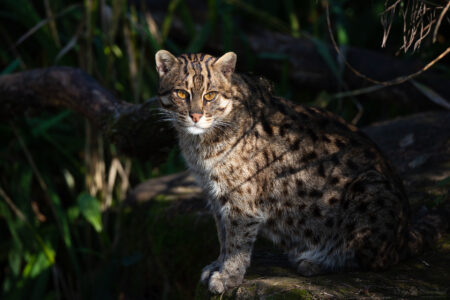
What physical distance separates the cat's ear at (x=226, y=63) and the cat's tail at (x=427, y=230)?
5.67ft

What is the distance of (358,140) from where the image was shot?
12.2ft

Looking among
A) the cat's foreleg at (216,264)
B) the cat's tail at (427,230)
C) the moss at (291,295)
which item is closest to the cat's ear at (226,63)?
the cat's foreleg at (216,264)

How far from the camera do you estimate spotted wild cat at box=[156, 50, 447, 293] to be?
343 cm

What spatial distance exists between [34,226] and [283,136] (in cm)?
375

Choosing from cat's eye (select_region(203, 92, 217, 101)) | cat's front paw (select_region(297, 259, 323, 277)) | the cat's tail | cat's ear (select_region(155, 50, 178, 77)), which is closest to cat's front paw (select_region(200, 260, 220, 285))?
cat's front paw (select_region(297, 259, 323, 277))

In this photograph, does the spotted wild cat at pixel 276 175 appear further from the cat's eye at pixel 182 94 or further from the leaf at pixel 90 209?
the leaf at pixel 90 209

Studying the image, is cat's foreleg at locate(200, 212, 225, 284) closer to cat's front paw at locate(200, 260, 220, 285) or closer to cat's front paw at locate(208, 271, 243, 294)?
cat's front paw at locate(200, 260, 220, 285)

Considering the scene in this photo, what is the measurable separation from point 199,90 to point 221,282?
1319mm

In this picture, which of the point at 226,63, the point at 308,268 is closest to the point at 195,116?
the point at 226,63

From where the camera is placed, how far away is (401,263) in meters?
3.44

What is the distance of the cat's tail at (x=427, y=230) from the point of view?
3.53 m

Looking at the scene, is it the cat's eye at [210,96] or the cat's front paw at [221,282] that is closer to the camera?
the cat's front paw at [221,282]

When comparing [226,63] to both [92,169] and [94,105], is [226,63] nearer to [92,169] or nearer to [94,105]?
[94,105]

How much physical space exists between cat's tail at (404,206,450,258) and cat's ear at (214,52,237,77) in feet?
5.67
